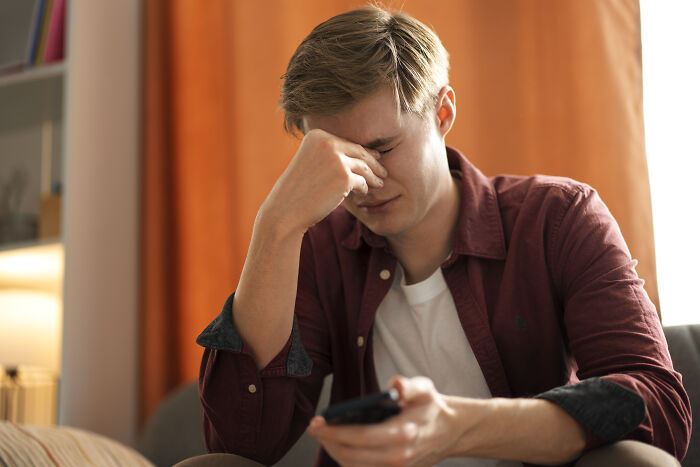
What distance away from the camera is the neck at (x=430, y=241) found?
52.0 inches

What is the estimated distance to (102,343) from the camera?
219cm

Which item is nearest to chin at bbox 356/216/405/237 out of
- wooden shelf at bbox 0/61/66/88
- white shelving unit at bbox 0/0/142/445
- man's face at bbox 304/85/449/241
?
man's face at bbox 304/85/449/241

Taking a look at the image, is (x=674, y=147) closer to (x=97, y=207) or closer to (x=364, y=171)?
(x=364, y=171)

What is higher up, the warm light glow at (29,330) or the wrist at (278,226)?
the wrist at (278,226)

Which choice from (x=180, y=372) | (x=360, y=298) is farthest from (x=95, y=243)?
(x=360, y=298)

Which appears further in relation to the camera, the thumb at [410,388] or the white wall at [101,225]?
the white wall at [101,225]

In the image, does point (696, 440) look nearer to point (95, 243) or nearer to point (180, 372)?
point (180, 372)

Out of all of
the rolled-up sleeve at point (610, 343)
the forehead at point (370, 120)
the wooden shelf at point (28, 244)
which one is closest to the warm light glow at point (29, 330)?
the wooden shelf at point (28, 244)

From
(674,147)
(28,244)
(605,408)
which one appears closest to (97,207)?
(28,244)

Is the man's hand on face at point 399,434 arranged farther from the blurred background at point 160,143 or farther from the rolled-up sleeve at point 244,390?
the blurred background at point 160,143

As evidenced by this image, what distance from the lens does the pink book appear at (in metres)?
2.25

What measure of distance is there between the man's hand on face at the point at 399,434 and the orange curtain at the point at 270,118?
3.04 ft

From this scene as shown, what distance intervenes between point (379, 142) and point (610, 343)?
469 mm

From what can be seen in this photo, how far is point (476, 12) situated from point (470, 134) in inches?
12.4
